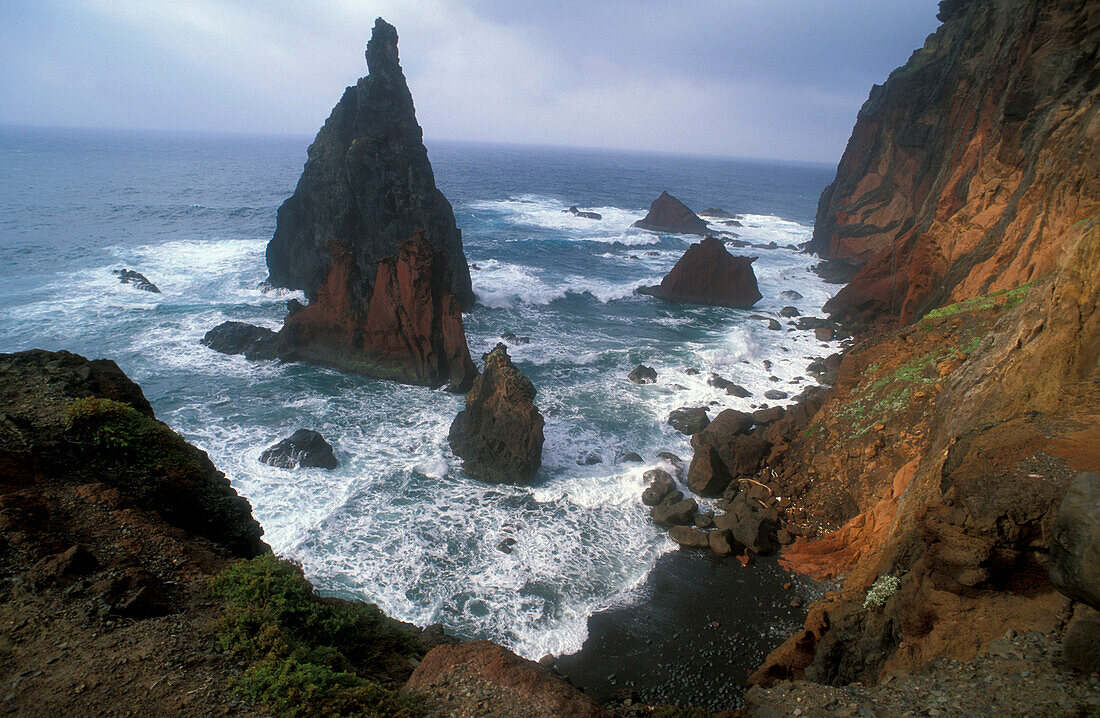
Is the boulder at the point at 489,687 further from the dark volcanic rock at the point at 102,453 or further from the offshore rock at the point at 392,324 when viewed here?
the offshore rock at the point at 392,324

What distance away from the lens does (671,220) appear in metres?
71.2

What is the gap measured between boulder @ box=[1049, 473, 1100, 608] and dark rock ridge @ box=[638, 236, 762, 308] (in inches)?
1429

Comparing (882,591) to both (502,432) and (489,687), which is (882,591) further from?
(502,432)

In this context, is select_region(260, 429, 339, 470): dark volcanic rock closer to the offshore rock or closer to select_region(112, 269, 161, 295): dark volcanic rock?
the offshore rock

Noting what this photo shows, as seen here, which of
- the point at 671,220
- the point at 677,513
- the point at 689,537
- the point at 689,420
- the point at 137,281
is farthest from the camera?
the point at 671,220

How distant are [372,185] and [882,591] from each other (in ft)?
117

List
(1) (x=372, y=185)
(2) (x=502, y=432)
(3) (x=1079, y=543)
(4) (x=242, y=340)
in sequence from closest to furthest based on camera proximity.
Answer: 1. (3) (x=1079, y=543)
2. (2) (x=502, y=432)
3. (4) (x=242, y=340)
4. (1) (x=372, y=185)

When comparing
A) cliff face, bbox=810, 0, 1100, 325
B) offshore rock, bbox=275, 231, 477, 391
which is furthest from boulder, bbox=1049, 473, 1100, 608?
offshore rock, bbox=275, 231, 477, 391

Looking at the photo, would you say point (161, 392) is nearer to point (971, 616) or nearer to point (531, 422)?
point (531, 422)

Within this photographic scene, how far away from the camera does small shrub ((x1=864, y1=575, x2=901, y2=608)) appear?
10078mm

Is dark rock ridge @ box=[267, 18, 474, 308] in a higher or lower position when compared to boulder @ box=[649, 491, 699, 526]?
higher

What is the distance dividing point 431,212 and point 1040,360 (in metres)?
34.3

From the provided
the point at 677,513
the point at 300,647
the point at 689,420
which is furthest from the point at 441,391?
the point at 300,647

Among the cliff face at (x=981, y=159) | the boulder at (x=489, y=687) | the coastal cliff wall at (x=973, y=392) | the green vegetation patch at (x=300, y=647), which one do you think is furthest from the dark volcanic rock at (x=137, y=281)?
the cliff face at (x=981, y=159)
